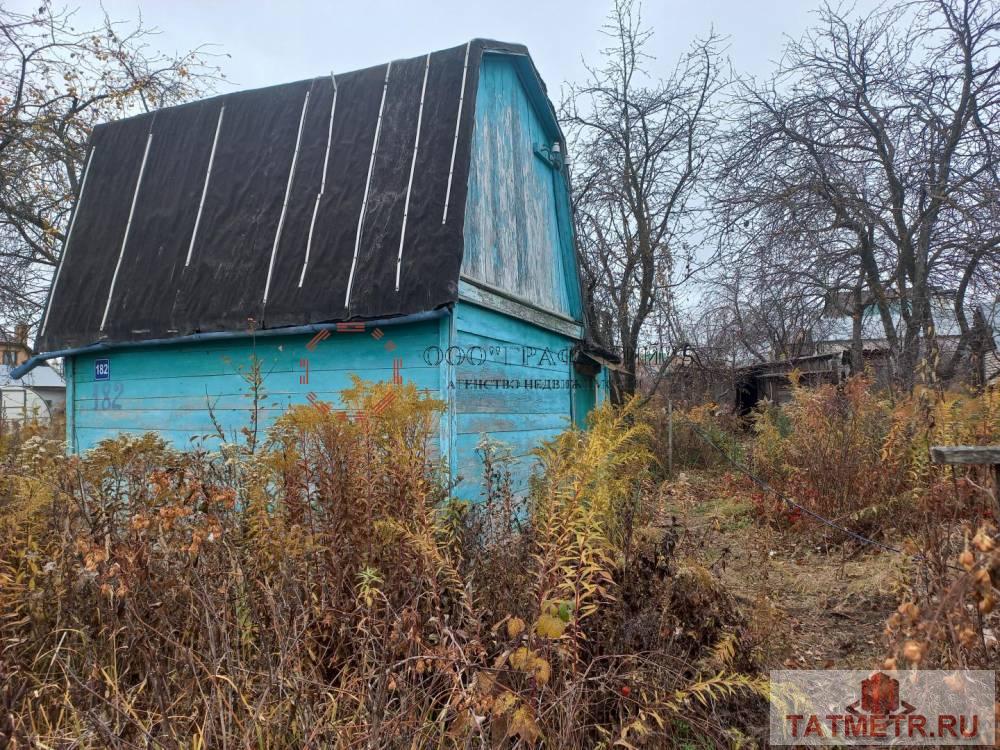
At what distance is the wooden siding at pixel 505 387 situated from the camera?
538 centimetres

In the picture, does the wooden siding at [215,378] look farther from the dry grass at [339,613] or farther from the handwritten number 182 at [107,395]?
the dry grass at [339,613]

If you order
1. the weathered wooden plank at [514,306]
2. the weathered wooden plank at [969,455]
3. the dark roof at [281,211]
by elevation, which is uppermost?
the dark roof at [281,211]

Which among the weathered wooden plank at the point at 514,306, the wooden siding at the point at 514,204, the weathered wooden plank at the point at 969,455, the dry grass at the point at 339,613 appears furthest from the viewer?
the wooden siding at the point at 514,204

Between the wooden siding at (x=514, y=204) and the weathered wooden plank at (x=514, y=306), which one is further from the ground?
the wooden siding at (x=514, y=204)

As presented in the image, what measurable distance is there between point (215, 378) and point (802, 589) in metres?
5.68

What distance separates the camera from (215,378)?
6.12 m

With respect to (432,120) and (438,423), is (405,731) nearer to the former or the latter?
(438,423)

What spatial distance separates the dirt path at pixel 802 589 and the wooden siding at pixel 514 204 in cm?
296

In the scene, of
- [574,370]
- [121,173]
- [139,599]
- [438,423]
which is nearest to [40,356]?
[121,173]

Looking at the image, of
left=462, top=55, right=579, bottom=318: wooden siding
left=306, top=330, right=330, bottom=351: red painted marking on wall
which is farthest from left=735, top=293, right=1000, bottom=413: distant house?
left=306, top=330, right=330, bottom=351: red painted marking on wall

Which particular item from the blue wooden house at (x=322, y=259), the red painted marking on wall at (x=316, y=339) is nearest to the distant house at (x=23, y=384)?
the blue wooden house at (x=322, y=259)

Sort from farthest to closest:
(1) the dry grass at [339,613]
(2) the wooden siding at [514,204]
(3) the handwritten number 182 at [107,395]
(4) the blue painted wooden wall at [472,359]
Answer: (3) the handwritten number 182 at [107,395] → (2) the wooden siding at [514,204] → (4) the blue painted wooden wall at [472,359] → (1) the dry grass at [339,613]

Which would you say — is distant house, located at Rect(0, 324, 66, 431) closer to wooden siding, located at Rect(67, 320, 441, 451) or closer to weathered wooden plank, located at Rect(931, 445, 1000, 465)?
wooden siding, located at Rect(67, 320, 441, 451)

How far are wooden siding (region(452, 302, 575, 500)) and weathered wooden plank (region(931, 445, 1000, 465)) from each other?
2385 mm
